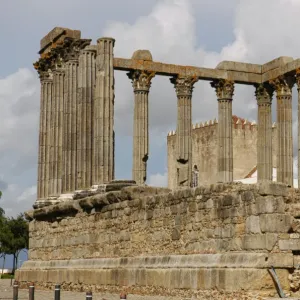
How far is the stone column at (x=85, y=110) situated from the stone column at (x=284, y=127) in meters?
9.87

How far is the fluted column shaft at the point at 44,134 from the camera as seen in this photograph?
29797 millimetres

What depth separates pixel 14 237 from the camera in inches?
2495

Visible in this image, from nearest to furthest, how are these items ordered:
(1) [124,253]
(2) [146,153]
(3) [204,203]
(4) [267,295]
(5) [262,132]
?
(4) [267,295], (3) [204,203], (1) [124,253], (2) [146,153], (5) [262,132]

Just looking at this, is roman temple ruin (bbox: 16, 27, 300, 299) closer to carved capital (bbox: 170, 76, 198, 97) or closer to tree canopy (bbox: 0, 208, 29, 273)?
carved capital (bbox: 170, 76, 198, 97)

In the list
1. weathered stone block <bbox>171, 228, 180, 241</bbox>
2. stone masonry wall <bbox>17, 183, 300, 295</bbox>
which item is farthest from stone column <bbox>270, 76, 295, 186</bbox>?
weathered stone block <bbox>171, 228, 180, 241</bbox>

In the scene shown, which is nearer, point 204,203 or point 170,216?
point 204,203

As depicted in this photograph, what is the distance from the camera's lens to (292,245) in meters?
15.1

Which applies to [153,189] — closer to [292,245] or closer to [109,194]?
[109,194]

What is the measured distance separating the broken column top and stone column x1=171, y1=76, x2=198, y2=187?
21.7 feet

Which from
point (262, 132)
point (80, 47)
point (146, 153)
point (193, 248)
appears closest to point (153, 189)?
point (193, 248)

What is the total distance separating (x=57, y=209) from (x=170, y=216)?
25.6ft

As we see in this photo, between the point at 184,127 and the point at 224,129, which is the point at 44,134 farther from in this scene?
the point at 224,129

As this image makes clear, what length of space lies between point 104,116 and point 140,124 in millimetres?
4586

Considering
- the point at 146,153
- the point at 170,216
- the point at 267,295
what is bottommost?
the point at 267,295
